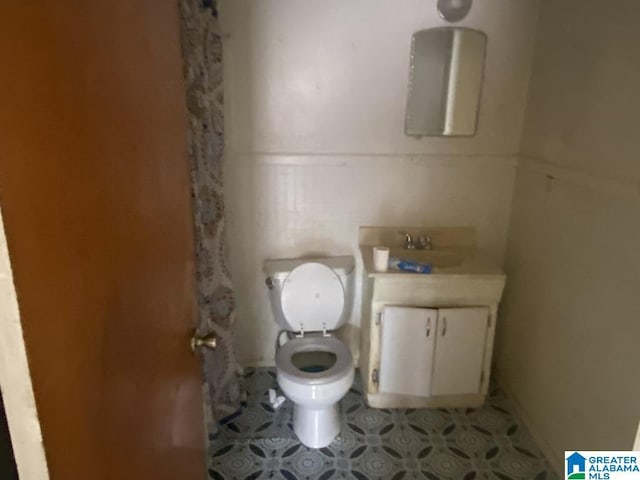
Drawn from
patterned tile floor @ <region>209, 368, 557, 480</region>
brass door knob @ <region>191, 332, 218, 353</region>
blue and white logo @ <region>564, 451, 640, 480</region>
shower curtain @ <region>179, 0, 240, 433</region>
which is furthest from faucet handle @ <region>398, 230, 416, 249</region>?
brass door knob @ <region>191, 332, 218, 353</region>

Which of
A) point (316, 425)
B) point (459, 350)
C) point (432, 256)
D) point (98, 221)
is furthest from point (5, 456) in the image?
point (432, 256)

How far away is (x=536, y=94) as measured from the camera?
207cm

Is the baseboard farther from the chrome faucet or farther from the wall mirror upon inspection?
the wall mirror

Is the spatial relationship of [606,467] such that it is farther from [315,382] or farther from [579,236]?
[315,382]

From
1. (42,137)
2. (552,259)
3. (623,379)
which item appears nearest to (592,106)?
(552,259)

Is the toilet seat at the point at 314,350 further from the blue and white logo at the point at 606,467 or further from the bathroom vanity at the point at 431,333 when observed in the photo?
the blue and white logo at the point at 606,467

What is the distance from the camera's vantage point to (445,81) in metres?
2.15

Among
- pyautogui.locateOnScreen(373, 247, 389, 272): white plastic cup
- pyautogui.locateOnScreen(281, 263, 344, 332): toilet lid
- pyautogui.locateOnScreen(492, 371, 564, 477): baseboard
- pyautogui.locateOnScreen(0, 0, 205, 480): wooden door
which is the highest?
pyautogui.locateOnScreen(0, 0, 205, 480): wooden door

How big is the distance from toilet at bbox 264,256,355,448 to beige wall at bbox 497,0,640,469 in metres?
0.83

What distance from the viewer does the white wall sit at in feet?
6.73

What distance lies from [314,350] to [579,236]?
121 cm

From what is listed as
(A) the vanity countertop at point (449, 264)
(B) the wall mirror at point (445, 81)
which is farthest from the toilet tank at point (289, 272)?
(B) the wall mirror at point (445, 81)

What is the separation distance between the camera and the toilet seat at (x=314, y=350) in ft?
6.01

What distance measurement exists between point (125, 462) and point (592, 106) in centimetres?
178
